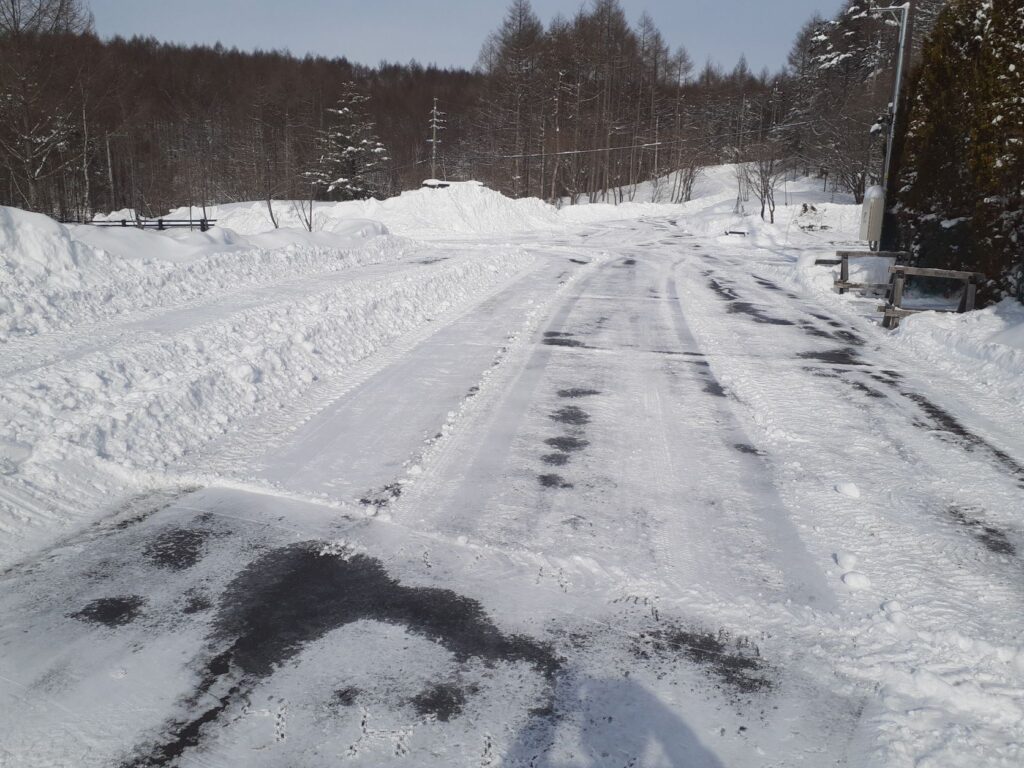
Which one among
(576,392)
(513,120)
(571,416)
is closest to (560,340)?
(576,392)

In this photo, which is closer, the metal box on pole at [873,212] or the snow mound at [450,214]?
the metal box on pole at [873,212]

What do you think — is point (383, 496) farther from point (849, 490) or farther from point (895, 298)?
point (895, 298)

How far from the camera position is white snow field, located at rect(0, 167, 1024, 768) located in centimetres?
266

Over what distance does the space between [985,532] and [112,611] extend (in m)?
5.10

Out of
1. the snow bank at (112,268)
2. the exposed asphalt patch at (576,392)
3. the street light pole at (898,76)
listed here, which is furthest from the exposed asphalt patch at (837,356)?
the snow bank at (112,268)

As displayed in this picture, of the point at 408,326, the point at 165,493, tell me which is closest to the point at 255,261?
the point at 408,326

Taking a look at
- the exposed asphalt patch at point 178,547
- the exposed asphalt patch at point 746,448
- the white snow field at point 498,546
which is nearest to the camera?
the white snow field at point 498,546

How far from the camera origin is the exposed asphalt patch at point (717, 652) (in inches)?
116

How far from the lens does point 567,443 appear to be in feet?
18.8

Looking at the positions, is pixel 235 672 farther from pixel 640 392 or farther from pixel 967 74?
pixel 967 74

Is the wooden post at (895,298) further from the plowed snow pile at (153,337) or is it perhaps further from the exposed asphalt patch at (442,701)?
the exposed asphalt patch at (442,701)

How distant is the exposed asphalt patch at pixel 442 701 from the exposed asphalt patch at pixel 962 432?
4.60 m

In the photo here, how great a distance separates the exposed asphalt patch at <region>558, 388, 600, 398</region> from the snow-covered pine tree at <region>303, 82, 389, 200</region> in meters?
47.6

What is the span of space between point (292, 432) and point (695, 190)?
67972mm
